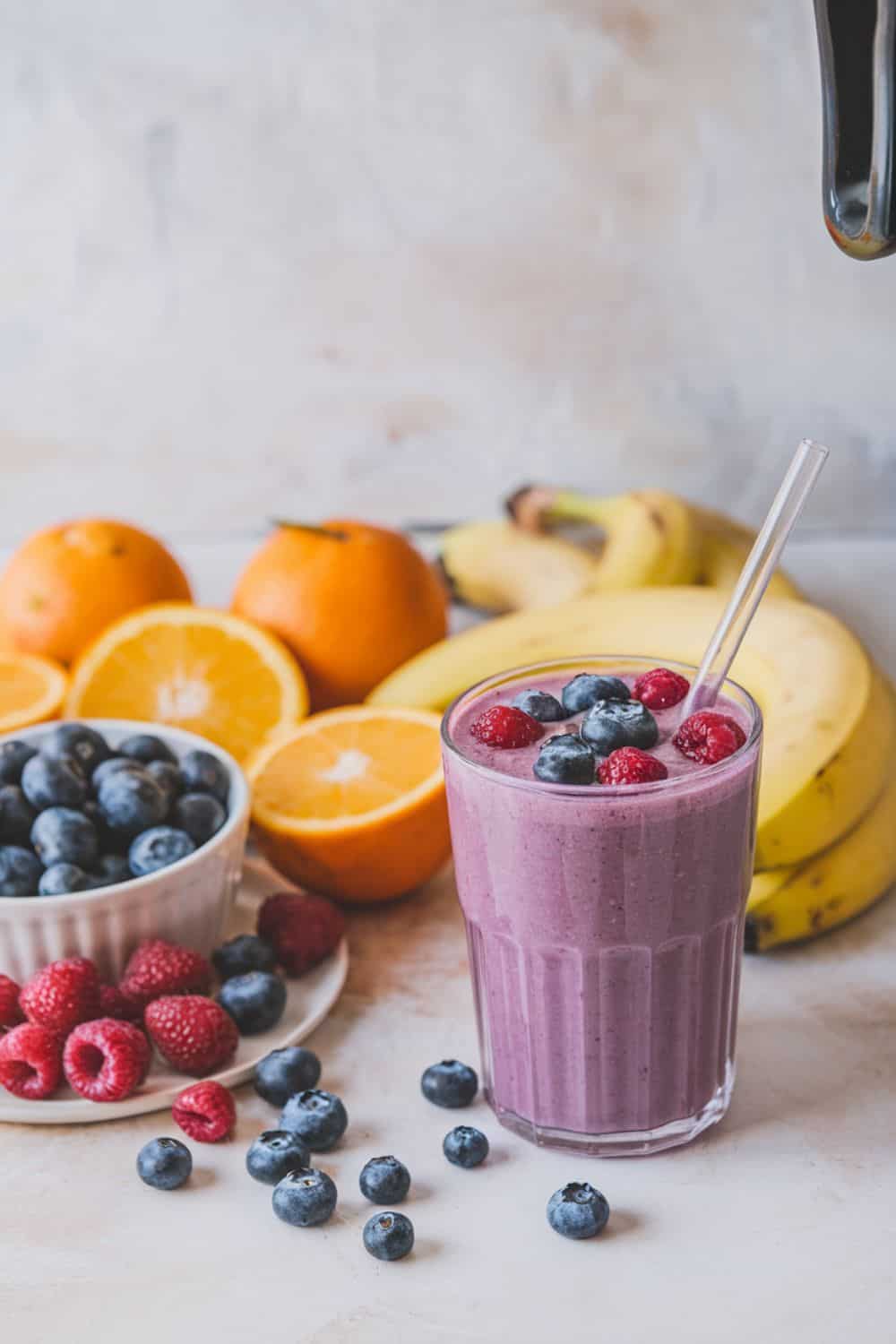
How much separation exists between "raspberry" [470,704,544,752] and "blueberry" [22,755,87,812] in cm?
41

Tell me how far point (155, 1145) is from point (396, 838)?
381 millimetres

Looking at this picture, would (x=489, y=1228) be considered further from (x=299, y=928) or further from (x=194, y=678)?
(x=194, y=678)

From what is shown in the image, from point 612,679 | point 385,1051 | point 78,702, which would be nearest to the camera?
point 612,679

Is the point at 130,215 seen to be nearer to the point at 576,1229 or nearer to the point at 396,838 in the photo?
the point at 396,838

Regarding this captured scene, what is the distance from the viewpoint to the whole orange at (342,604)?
1568 millimetres

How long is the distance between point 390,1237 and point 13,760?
574 mm

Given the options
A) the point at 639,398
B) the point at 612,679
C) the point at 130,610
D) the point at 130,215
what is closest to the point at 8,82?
the point at 130,215

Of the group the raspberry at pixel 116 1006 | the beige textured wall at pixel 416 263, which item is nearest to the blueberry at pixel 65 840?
the raspberry at pixel 116 1006

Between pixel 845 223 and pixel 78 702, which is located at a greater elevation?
pixel 845 223

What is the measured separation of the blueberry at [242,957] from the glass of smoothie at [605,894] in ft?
0.72

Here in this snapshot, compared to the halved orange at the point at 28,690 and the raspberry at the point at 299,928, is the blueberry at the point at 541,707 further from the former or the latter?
the halved orange at the point at 28,690

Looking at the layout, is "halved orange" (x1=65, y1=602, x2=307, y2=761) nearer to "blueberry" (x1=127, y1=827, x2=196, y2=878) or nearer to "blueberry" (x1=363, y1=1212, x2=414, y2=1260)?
Result: "blueberry" (x1=127, y1=827, x2=196, y2=878)

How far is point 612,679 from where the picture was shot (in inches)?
39.4

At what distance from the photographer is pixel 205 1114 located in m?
1.00
